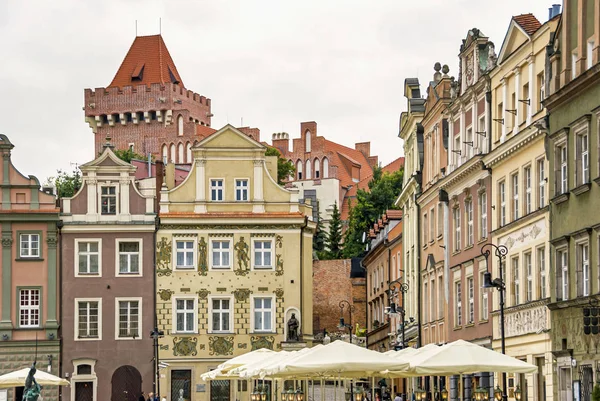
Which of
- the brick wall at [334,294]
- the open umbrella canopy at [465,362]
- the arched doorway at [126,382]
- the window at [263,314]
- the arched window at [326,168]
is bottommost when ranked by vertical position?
the arched doorway at [126,382]

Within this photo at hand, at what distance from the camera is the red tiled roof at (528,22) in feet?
139

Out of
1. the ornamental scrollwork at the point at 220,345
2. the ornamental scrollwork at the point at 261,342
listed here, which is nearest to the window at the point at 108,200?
the ornamental scrollwork at the point at 220,345

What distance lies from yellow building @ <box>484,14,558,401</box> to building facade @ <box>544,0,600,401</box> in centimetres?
133

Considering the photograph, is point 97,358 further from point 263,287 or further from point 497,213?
point 497,213

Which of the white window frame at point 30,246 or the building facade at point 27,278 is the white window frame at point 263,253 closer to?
the building facade at point 27,278

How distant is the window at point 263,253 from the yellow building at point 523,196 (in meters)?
21.0

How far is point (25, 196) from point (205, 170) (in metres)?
8.44

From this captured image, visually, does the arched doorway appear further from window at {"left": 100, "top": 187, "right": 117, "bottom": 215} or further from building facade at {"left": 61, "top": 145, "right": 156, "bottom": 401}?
window at {"left": 100, "top": 187, "right": 117, "bottom": 215}

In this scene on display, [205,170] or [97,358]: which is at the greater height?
[205,170]

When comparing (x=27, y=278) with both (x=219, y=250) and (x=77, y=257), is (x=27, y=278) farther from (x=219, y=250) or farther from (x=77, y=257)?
(x=219, y=250)

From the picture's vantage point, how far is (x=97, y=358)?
208ft

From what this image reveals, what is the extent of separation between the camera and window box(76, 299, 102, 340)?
63.5 metres

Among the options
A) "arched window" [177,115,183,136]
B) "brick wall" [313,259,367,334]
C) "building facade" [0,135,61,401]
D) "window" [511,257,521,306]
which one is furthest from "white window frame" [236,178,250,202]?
"arched window" [177,115,183,136]

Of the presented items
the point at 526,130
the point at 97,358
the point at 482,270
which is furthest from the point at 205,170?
the point at 526,130
